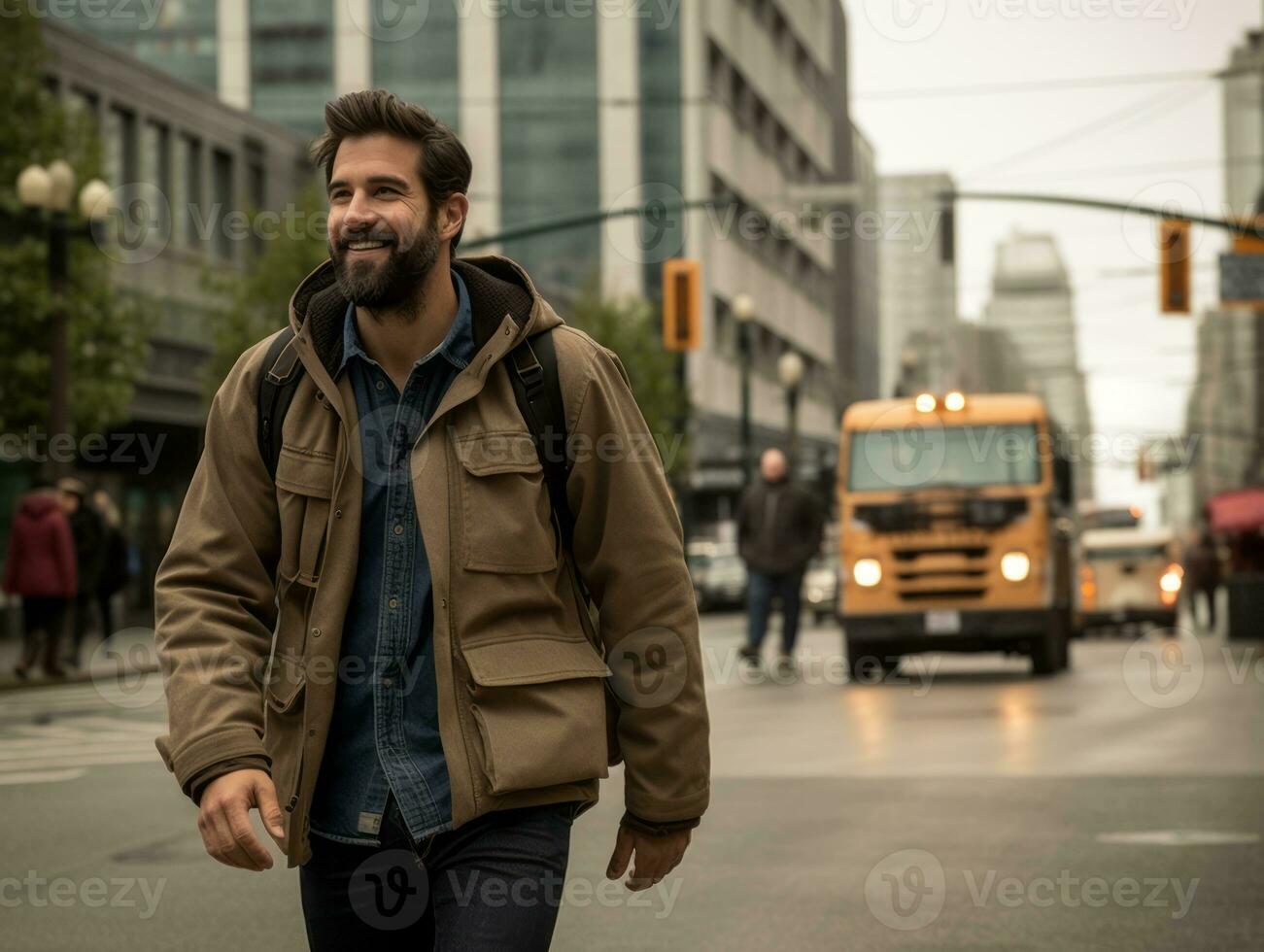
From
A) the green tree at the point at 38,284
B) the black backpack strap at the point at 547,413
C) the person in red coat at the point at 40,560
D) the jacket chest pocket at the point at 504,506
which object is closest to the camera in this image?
the jacket chest pocket at the point at 504,506

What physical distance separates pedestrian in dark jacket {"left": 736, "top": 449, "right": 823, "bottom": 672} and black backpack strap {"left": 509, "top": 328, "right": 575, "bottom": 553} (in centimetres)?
1507

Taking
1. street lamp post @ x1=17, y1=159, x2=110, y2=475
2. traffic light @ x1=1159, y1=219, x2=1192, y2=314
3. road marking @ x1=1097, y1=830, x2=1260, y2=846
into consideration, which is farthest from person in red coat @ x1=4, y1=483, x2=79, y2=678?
traffic light @ x1=1159, y1=219, x2=1192, y2=314

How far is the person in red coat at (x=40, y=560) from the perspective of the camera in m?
19.1

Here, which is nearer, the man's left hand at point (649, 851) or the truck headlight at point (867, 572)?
the man's left hand at point (649, 851)

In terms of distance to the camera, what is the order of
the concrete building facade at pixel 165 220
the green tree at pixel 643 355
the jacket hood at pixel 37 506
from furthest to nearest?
the green tree at pixel 643 355
the concrete building facade at pixel 165 220
the jacket hood at pixel 37 506

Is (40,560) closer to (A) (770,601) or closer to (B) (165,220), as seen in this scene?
(A) (770,601)

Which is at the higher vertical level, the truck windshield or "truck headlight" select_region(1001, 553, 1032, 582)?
the truck windshield

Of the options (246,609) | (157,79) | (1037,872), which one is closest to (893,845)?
(1037,872)

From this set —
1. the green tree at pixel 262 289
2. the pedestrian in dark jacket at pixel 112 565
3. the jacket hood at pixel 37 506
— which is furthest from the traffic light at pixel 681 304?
the jacket hood at pixel 37 506

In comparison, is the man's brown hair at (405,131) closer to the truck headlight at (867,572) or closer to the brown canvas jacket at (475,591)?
the brown canvas jacket at (475,591)

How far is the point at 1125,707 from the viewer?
15.6 meters

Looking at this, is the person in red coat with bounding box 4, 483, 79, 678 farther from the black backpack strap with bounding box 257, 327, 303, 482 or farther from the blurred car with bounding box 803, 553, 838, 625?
the blurred car with bounding box 803, 553, 838, 625

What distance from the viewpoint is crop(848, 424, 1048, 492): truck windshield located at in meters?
19.6

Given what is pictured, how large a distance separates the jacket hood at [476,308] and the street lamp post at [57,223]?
58.3ft
